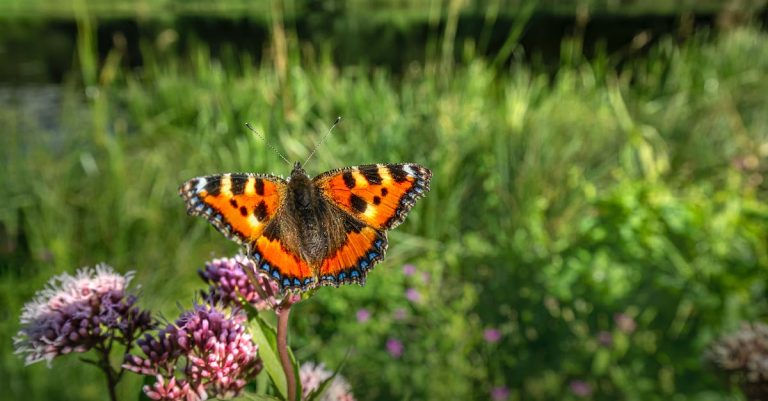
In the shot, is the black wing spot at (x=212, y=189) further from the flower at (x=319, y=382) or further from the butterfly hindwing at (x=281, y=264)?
the flower at (x=319, y=382)

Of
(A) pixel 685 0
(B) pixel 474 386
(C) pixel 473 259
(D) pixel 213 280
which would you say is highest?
(D) pixel 213 280

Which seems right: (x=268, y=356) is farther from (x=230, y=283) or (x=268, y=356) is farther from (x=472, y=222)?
(x=472, y=222)

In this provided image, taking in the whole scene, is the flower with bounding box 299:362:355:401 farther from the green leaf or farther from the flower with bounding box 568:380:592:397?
the flower with bounding box 568:380:592:397

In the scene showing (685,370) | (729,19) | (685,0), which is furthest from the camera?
(685,0)

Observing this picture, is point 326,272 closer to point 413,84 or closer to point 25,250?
point 25,250

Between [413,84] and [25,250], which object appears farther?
[413,84]

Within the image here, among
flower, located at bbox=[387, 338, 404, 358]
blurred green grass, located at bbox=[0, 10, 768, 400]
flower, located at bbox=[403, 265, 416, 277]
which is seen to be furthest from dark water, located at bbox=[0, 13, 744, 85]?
flower, located at bbox=[387, 338, 404, 358]

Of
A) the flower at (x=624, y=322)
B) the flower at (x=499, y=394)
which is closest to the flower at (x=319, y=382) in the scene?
the flower at (x=499, y=394)

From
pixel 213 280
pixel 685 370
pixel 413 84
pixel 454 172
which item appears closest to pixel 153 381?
pixel 213 280
